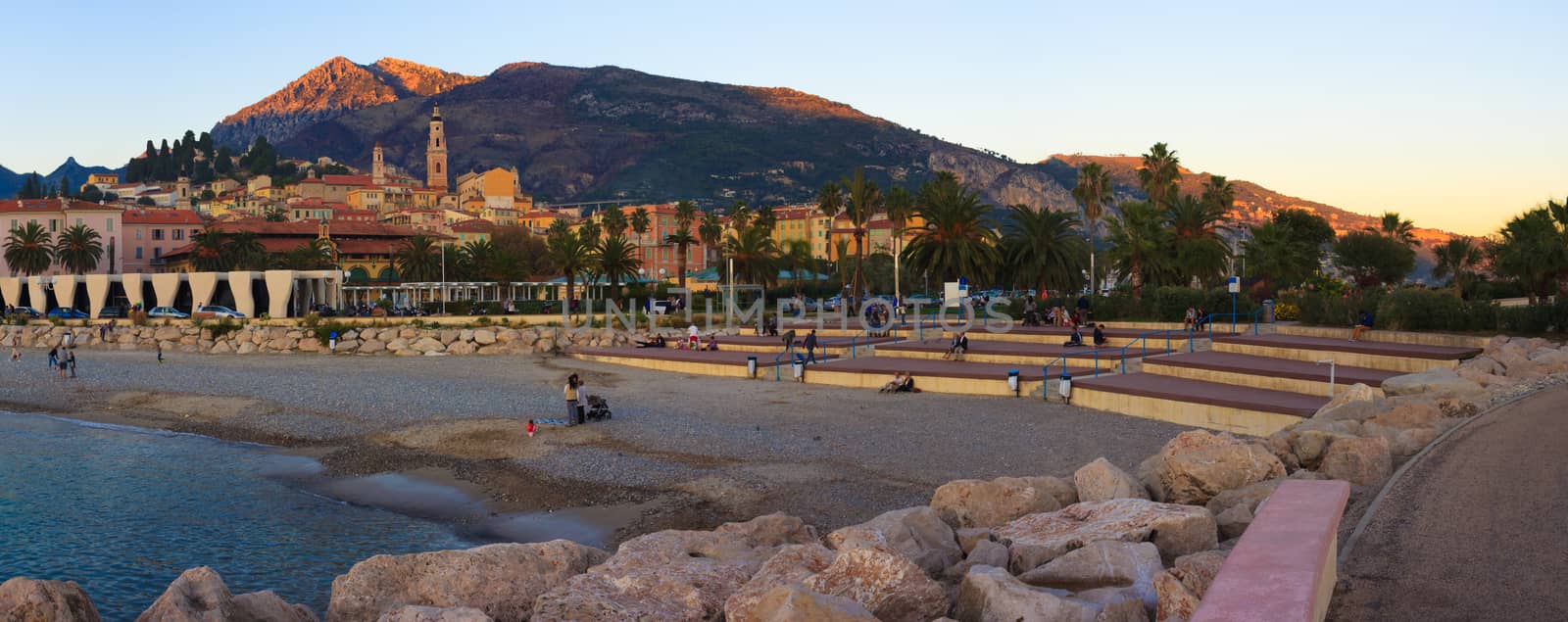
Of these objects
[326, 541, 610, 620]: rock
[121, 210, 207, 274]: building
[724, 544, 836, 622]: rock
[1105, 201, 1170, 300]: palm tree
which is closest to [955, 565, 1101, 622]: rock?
[724, 544, 836, 622]: rock

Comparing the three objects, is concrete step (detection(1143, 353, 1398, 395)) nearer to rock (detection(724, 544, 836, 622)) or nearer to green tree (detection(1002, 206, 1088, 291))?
rock (detection(724, 544, 836, 622))

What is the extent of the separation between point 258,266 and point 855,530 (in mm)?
95401

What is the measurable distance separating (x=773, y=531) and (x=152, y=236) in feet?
419

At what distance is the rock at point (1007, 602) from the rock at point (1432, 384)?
1173 centimetres

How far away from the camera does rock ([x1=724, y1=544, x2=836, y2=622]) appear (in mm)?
6523

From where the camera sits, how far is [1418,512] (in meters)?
7.64

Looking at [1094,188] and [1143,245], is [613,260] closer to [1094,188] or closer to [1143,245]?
[1143,245]

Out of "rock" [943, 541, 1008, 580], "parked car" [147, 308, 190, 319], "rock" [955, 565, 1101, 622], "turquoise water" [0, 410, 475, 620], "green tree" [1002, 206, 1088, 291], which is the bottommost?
"turquoise water" [0, 410, 475, 620]

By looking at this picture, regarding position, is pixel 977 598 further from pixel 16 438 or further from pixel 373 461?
pixel 16 438

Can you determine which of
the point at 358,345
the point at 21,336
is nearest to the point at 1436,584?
the point at 358,345

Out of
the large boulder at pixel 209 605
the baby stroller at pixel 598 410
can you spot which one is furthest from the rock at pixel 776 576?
the baby stroller at pixel 598 410

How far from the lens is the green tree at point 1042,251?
149 ft

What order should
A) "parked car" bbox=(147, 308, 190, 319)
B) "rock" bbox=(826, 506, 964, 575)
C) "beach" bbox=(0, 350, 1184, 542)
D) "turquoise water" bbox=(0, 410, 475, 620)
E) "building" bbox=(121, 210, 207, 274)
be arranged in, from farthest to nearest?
"building" bbox=(121, 210, 207, 274) → "parked car" bbox=(147, 308, 190, 319) → "beach" bbox=(0, 350, 1184, 542) → "turquoise water" bbox=(0, 410, 475, 620) → "rock" bbox=(826, 506, 964, 575)

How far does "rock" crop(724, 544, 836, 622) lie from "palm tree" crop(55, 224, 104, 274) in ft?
342
